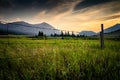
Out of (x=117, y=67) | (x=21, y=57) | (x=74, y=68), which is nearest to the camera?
(x=74, y=68)

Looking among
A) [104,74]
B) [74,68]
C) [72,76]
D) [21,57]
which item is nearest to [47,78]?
[72,76]

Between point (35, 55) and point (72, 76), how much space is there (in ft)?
8.16

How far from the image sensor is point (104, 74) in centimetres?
492

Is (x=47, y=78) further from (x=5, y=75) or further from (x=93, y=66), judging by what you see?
(x=93, y=66)

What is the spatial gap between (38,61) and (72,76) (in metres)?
1.72

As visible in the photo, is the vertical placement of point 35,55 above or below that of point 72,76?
above

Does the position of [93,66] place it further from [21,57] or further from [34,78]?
[21,57]

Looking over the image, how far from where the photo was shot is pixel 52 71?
486 cm

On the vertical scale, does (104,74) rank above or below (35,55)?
below

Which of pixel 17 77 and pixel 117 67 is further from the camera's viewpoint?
pixel 117 67

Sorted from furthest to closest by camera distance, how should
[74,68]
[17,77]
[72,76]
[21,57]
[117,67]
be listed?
[21,57] < [117,67] < [74,68] < [72,76] < [17,77]

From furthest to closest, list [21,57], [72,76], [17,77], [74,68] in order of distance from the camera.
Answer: [21,57] < [74,68] < [72,76] < [17,77]

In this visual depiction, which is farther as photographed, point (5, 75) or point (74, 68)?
point (74, 68)

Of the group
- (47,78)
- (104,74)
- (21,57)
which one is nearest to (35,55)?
(21,57)
